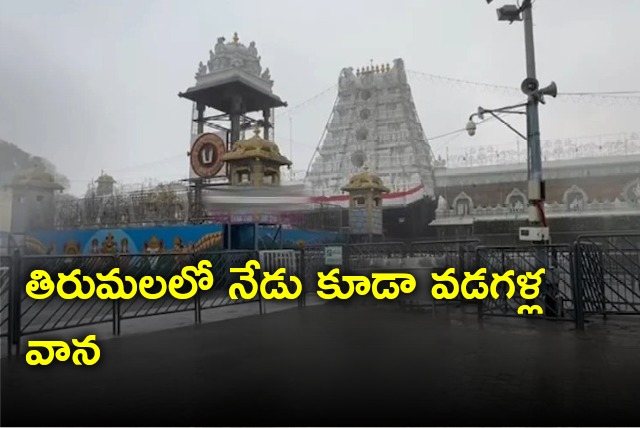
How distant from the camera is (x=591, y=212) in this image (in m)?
28.7

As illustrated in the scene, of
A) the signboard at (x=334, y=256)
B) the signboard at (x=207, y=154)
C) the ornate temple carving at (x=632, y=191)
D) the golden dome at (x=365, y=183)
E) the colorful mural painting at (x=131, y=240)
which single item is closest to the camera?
the signboard at (x=334, y=256)

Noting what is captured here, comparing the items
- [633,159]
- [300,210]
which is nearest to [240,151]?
[300,210]

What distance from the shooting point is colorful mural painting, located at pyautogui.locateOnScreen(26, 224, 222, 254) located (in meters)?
14.7

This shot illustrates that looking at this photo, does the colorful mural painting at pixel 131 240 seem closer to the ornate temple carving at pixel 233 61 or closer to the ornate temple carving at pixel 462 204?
the ornate temple carving at pixel 233 61

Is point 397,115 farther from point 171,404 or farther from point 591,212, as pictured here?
point 171,404

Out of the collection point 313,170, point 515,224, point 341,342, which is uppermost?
point 313,170

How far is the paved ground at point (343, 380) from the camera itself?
3.61 meters

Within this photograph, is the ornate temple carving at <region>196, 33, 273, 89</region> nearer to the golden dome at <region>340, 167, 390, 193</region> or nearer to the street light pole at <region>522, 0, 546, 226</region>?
the golden dome at <region>340, 167, 390, 193</region>

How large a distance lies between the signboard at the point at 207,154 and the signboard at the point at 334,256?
15.5 m

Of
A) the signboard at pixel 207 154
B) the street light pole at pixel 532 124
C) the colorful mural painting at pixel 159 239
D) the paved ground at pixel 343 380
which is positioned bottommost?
the paved ground at pixel 343 380

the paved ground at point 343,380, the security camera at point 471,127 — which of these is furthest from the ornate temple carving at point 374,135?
the paved ground at point 343,380

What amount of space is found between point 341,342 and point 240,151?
43.6 ft

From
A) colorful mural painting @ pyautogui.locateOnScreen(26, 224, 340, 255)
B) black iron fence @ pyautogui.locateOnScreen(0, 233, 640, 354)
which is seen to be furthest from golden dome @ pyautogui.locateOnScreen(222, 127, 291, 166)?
black iron fence @ pyautogui.locateOnScreen(0, 233, 640, 354)

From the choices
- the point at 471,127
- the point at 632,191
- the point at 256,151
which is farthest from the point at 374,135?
the point at 471,127
